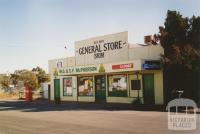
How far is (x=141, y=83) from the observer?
2714 cm

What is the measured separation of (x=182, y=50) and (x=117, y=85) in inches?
339

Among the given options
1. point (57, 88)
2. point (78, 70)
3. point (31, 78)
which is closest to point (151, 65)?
point (78, 70)

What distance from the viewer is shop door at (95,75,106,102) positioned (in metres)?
31.0

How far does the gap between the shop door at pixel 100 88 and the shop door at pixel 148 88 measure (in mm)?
5101

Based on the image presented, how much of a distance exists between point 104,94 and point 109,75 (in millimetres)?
1891

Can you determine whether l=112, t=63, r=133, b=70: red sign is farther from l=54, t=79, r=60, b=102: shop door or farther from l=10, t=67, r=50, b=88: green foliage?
l=10, t=67, r=50, b=88: green foliage

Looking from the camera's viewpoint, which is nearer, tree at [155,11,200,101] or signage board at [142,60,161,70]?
tree at [155,11,200,101]

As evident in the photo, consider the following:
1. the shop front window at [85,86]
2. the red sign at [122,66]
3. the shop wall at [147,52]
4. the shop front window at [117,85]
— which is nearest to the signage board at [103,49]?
the shop wall at [147,52]

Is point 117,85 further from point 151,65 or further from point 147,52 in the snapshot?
point 151,65

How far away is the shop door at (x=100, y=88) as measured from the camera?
31.0 m

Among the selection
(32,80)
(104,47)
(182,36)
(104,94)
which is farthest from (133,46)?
(32,80)

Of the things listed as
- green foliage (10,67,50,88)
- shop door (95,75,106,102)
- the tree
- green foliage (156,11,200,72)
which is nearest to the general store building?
shop door (95,75,106,102)

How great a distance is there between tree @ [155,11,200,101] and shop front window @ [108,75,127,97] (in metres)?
5.13

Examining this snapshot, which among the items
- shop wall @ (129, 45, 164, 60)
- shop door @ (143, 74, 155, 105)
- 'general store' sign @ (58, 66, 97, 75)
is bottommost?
shop door @ (143, 74, 155, 105)
